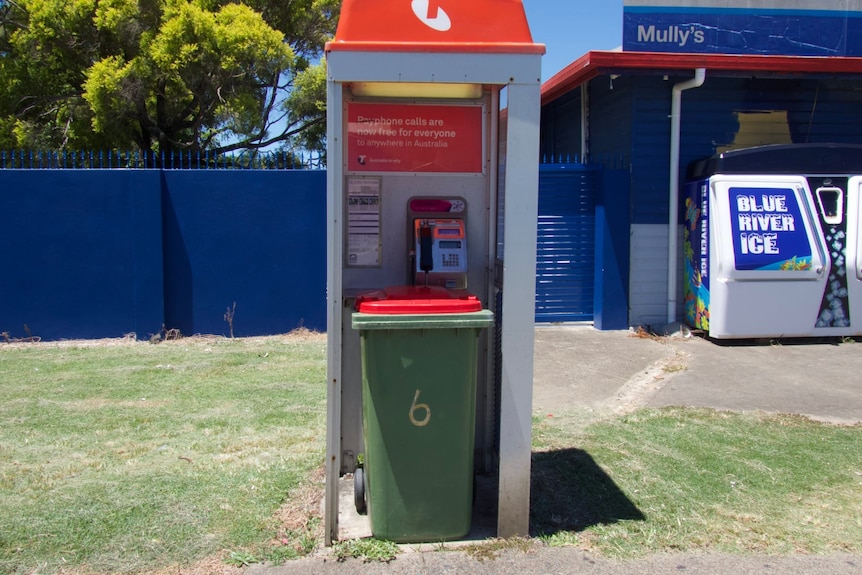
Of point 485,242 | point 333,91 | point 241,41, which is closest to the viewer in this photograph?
point 333,91

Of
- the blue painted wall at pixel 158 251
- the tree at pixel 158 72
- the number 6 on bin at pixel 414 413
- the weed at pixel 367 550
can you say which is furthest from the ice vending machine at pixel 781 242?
the tree at pixel 158 72

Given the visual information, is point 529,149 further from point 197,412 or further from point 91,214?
point 91,214

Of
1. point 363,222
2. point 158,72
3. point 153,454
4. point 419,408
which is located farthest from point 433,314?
point 158,72

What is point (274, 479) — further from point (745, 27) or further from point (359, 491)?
point (745, 27)

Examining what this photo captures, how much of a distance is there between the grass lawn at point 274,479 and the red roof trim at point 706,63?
434 cm

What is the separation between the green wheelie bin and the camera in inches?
144

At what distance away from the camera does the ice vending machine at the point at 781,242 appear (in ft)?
28.1

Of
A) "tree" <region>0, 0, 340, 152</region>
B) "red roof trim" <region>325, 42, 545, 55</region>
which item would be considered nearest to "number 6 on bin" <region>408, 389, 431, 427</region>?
"red roof trim" <region>325, 42, 545, 55</region>

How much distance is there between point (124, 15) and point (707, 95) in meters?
11.8

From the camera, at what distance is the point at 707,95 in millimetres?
9516

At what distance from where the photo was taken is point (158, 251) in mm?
8680

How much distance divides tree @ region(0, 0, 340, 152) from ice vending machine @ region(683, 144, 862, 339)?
10.1 meters

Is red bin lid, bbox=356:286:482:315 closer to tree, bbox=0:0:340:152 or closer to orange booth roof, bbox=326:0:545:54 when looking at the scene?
orange booth roof, bbox=326:0:545:54

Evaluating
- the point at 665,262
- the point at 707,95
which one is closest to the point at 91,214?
the point at 665,262
